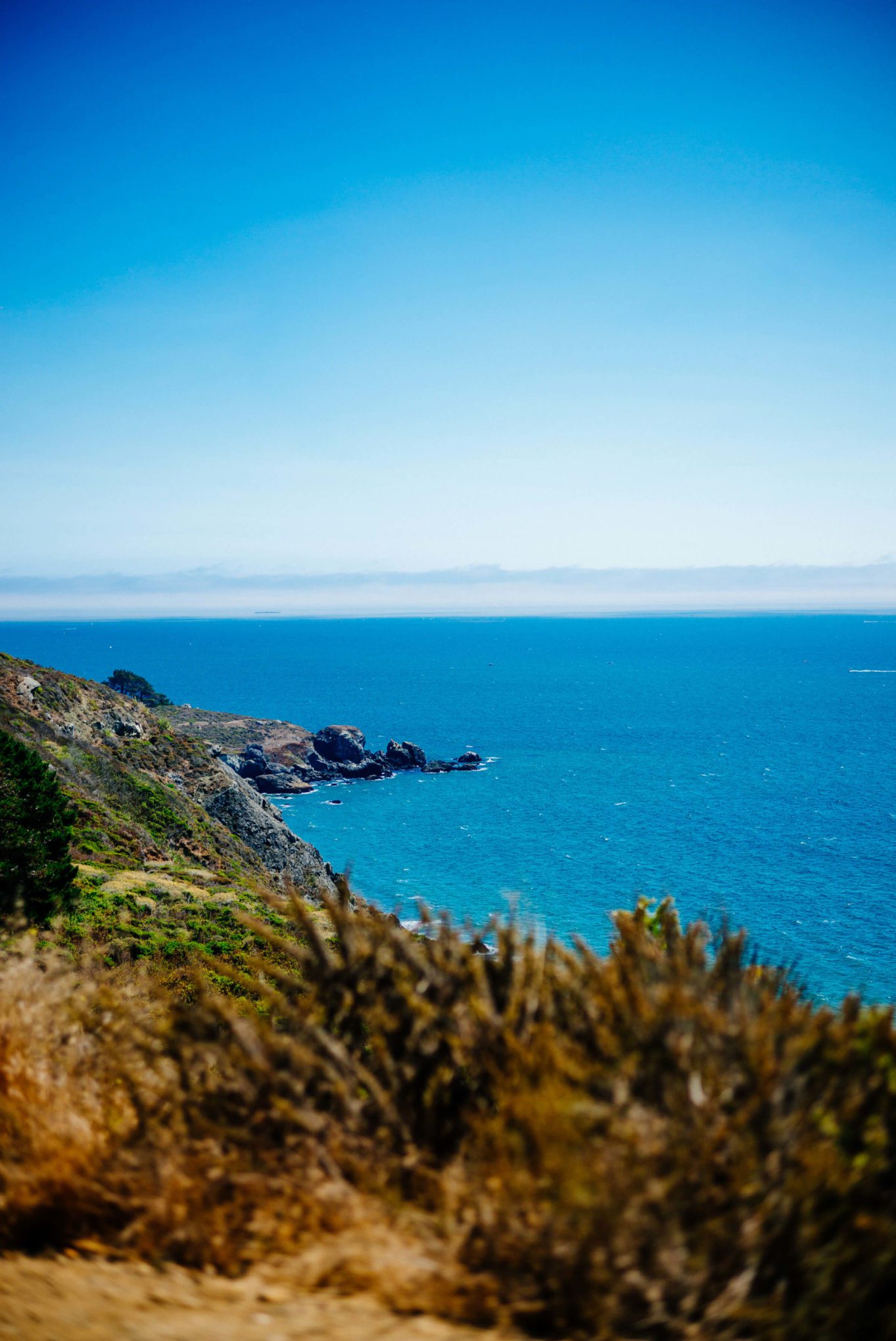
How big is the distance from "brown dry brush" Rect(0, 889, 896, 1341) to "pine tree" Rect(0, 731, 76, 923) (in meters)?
15.6

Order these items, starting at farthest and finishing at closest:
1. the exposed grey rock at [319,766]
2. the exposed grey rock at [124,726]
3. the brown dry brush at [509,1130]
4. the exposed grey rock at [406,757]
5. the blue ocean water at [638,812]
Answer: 1. the exposed grey rock at [406,757]
2. the exposed grey rock at [319,766]
3. the exposed grey rock at [124,726]
4. the blue ocean water at [638,812]
5. the brown dry brush at [509,1130]

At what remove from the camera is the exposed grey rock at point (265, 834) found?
146 feet

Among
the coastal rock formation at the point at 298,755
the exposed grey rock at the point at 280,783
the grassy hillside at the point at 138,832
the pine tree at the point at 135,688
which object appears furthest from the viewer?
the pine tree at the point at 135,688

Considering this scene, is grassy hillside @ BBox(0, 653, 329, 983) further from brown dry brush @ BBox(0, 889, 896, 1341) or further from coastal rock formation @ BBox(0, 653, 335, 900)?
brown dry brush @ BBox(0, 889, 896, 1341)

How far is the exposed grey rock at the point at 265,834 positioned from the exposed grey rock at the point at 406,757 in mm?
37618

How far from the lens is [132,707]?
52.2 meters

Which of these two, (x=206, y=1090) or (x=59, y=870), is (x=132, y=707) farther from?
(x=206, y=1090)

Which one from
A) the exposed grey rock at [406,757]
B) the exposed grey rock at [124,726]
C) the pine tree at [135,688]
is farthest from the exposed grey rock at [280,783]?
the exposed grey rock at [124,726]

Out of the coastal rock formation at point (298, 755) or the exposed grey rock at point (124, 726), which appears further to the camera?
the coastal rock formation at point (298, 755)

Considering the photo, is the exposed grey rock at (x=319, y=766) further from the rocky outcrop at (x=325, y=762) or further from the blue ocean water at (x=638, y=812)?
the blue ocean water at (x=638, y=812)

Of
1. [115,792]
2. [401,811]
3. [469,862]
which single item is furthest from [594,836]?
[115,792]

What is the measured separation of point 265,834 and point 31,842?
92.0 feet

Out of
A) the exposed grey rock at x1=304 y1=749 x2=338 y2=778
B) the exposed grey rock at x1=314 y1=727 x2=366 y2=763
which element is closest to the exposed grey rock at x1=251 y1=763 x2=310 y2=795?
the exposed grey rock at x1=304 y1=749 x2=338 y2=778

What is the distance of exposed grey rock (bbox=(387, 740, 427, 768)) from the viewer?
8725 cm
